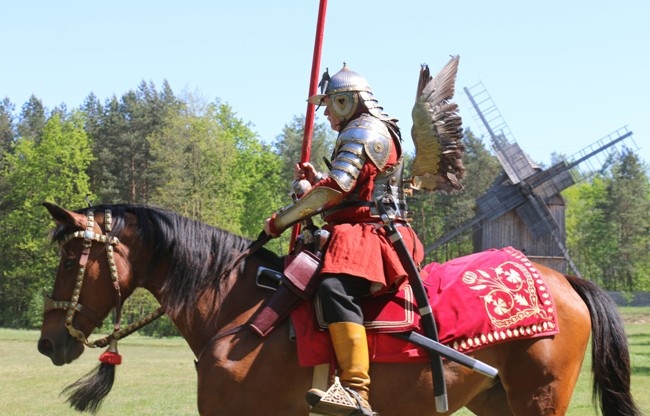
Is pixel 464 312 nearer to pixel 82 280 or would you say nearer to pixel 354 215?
pixel 354 215

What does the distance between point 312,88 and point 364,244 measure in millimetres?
1949

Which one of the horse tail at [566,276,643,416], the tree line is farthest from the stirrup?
the tree line

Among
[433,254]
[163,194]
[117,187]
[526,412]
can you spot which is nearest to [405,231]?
[526,412]

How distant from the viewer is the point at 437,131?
6113 millimetres

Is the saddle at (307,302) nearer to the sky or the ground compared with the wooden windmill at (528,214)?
nearer to the ground

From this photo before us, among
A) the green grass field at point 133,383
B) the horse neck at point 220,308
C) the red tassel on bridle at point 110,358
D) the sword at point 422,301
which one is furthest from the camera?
the green grass field at point 133,383

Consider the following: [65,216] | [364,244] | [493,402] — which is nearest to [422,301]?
[364,244]

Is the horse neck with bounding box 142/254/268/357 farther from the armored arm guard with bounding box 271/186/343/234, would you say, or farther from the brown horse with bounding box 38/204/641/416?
the armored arm guard with bounding box 271/186/343/234

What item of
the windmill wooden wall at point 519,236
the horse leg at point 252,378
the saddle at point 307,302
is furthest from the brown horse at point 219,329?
the windmill wooden wall at point 519,236

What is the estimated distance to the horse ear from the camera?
5594mm

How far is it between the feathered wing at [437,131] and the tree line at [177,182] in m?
28.1

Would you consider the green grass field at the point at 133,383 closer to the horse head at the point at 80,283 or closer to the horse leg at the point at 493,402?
the horse leg at the point at 493,402

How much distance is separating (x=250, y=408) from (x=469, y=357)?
1511mm

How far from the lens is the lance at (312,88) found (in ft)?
22.1
